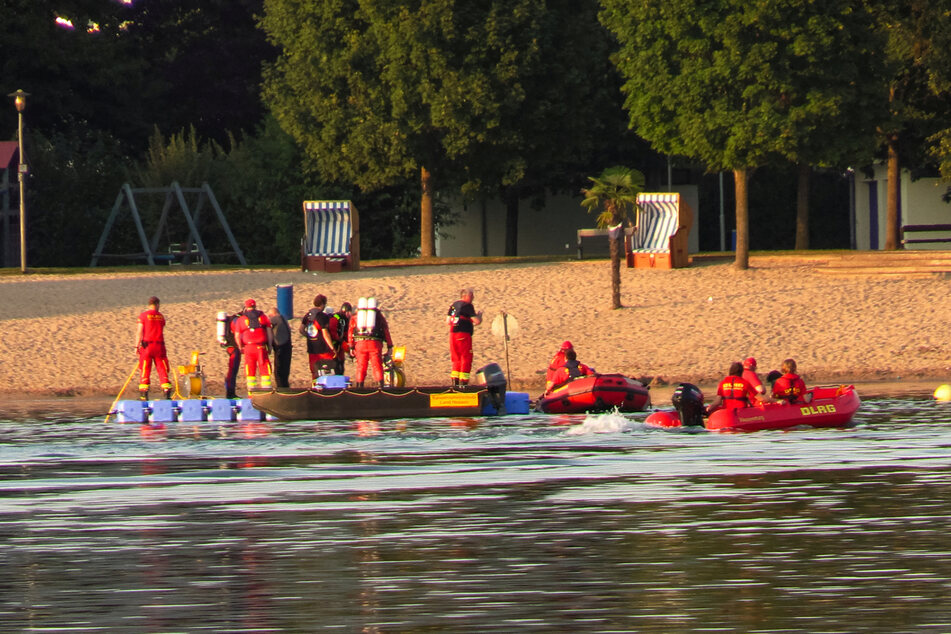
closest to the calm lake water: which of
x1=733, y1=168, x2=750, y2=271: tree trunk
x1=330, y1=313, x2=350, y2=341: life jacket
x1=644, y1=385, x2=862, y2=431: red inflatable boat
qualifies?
x1=644, y1=385, x2=862, y2=431: red inflatable boat

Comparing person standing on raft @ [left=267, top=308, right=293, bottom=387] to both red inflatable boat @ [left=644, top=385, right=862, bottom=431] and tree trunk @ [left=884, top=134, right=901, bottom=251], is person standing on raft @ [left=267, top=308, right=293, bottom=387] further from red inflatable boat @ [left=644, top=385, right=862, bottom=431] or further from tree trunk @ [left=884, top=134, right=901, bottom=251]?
tree trunk @ [left=884, top=134, right=901, bottom=251]

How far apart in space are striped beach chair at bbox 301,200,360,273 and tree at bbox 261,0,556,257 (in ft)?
9.01

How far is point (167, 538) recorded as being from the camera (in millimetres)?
15258

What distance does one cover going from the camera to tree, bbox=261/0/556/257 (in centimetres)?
4669

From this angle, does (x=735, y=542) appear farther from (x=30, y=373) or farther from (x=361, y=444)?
(x=30, y=373)

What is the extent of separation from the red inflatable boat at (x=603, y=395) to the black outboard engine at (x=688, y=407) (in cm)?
206

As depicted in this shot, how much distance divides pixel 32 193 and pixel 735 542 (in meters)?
41.3

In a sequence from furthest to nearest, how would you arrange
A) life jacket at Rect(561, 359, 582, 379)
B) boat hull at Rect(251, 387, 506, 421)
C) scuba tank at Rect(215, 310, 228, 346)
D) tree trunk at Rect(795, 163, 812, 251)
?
tree trunk at Rect(795, 163, 812, 251) < scuba tank at Rect(215, 310, 228, 346) < life jacket at Rect(561, 359, 582, 379) < boat hull at Rect(251, 387, 506, 421)

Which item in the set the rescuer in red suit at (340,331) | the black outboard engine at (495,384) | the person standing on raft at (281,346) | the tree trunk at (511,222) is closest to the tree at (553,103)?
the tree trunk at (511,222)

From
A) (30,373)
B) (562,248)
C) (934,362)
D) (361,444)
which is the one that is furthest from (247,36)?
(361,444)

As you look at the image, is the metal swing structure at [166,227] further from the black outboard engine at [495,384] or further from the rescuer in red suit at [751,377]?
the rescuer in red suit at [751,377]

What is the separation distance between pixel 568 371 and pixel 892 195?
22.3 meters

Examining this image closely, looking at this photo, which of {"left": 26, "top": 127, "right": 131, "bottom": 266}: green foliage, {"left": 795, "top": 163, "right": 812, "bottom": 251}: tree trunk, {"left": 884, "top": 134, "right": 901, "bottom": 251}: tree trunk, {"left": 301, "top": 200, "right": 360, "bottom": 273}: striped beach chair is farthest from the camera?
{"left": 26, "top": 127, "right": 131, "bottom": 266}: green foliage

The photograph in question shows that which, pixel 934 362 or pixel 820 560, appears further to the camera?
pixel 934 362
